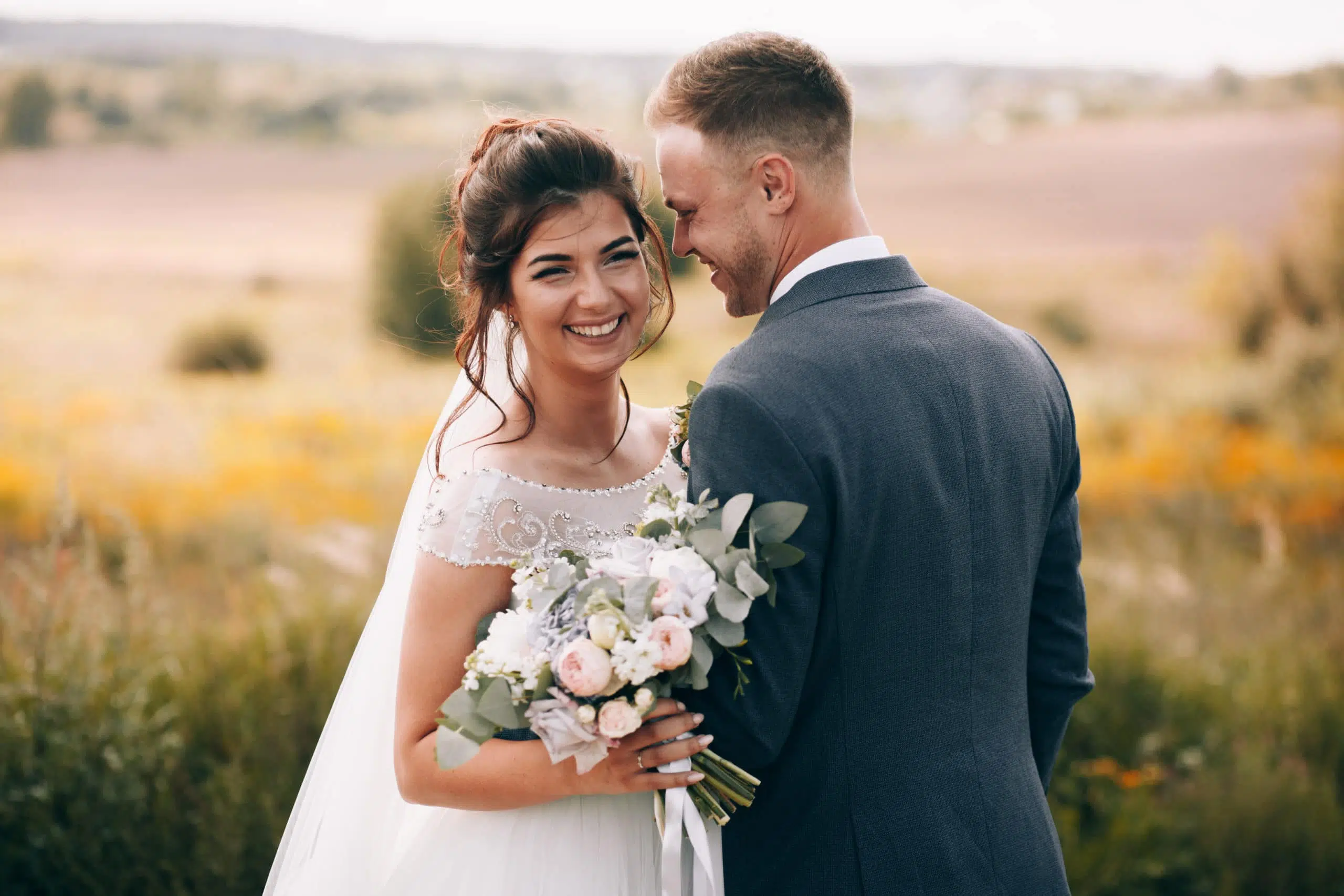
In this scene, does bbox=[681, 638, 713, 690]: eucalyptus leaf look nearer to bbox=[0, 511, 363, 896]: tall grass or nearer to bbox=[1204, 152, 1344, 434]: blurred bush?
bbox=[0, 511, 363, 896]: tall grass

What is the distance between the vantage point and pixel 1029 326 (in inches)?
477

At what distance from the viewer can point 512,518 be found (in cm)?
251

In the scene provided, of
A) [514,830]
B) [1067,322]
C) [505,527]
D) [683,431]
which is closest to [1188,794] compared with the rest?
[683,431]

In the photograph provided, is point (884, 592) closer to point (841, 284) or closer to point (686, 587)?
point (686, 587)

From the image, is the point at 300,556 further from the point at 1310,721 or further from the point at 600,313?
the point at 1310,721

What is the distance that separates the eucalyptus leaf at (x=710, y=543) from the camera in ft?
5.70

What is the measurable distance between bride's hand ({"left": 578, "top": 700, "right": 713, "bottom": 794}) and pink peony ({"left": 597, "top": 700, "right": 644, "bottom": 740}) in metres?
0.07

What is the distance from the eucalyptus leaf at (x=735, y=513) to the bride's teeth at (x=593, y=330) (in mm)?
1005

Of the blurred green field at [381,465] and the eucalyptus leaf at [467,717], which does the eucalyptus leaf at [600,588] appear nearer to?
the eucalyptus leaf at [467,717]

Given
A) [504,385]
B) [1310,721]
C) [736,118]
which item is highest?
[736,118]

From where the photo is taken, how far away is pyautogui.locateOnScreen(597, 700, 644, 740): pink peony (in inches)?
67.7

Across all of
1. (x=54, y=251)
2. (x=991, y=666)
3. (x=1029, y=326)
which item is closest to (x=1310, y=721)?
(x=991, y=666)

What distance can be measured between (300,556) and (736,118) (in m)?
5.71

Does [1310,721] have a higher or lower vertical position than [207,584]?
lower
